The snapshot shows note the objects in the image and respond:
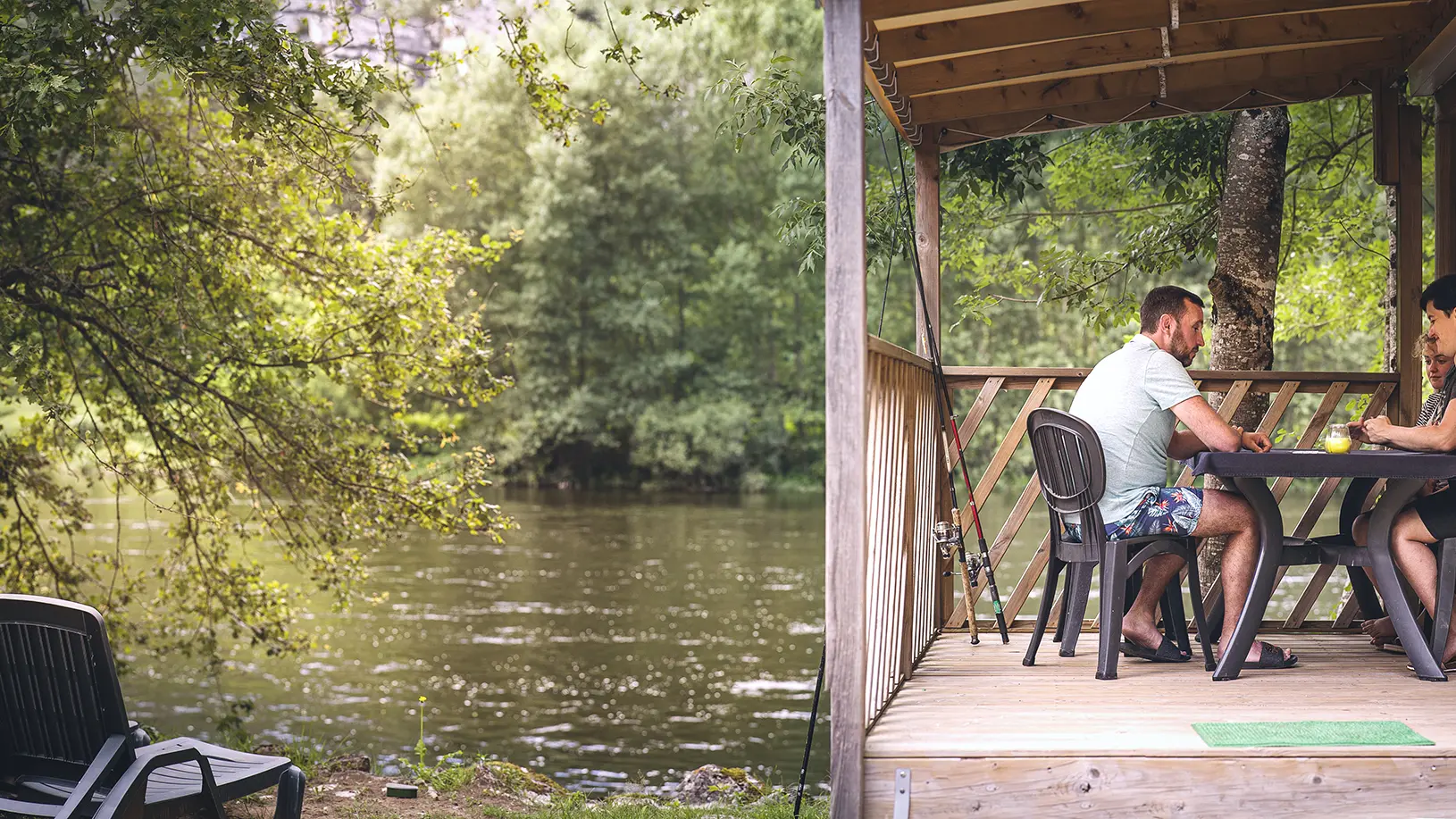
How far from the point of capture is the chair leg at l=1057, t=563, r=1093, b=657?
4250 millimetres

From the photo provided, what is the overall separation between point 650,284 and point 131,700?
22054 millimetres

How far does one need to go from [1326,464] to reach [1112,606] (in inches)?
29.8

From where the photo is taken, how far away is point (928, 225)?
518cm

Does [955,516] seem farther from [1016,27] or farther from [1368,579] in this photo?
[1016,27]

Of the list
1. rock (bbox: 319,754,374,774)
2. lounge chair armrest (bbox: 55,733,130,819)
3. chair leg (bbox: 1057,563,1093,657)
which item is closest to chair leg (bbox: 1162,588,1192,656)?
chair leg (bbox: 1057,563,1093,657)

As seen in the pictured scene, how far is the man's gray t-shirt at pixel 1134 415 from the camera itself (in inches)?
162

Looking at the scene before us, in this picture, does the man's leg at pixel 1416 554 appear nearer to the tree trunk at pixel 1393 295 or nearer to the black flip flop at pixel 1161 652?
the black flip flop at pixel 1161 652

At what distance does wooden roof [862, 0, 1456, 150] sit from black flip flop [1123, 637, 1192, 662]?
6.83 feet

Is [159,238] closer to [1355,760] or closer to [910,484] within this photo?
[910,484]

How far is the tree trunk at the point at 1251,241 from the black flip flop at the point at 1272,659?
2611 mm

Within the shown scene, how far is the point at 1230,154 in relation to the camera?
689 centimetres

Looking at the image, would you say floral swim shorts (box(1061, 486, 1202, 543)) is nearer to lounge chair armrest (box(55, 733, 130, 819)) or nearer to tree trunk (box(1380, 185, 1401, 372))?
tree trunk (box(1380, 185, 1401, 372))

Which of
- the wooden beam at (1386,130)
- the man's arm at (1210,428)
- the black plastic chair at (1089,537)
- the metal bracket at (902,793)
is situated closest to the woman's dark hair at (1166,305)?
the man's arm at (1210,428)

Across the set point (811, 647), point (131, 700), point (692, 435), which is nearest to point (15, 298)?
point (131, 700)
